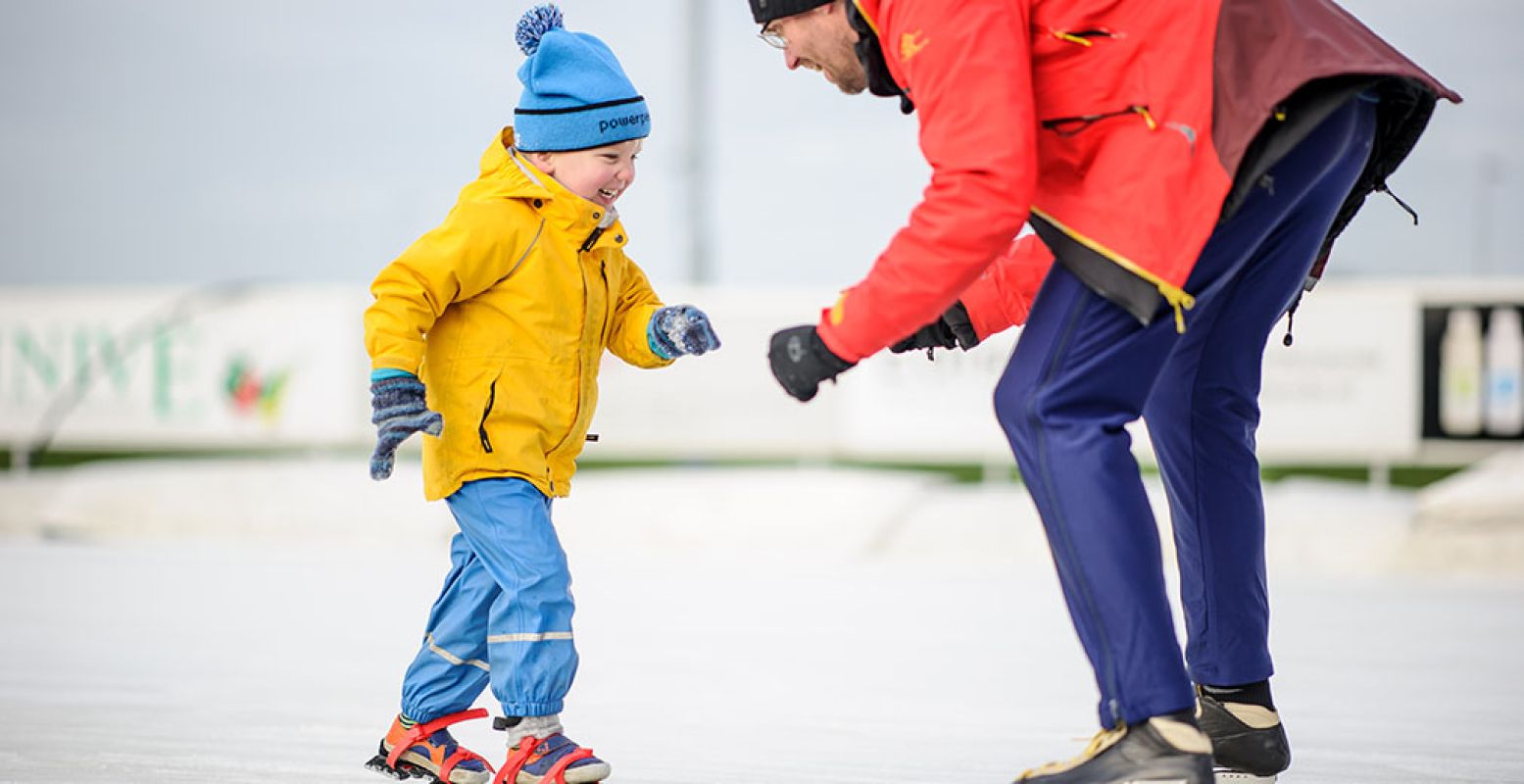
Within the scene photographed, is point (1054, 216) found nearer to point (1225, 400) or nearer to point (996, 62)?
point (996, 62)

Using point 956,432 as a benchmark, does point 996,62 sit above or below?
above

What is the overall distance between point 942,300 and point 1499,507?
204 inches

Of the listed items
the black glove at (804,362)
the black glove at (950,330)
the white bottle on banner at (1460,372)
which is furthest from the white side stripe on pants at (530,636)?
the white bottle on banner at (1460,372)

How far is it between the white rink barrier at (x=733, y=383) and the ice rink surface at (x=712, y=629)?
0.82 ft

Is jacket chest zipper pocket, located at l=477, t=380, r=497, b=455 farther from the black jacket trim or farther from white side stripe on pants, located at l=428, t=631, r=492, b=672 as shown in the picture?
the black jacket trim

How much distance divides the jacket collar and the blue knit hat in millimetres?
40

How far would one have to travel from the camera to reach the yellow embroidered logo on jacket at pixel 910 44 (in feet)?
6.16

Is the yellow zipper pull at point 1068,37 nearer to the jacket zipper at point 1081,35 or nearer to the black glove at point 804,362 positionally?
the jacket zipper at point 1081,35

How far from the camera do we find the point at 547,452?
7.95 feet

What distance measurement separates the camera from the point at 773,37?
84.5 inches

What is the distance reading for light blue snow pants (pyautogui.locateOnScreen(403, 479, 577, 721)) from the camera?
228 cm

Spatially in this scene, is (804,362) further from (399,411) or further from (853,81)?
(399,411)

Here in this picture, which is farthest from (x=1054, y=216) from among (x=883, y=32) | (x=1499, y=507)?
(x=1499, y=507)

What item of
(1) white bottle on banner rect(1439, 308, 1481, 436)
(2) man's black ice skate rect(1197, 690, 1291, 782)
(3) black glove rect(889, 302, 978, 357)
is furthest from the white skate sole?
(1) white bottle on banner rect(1439, 308, 1481, 436)
